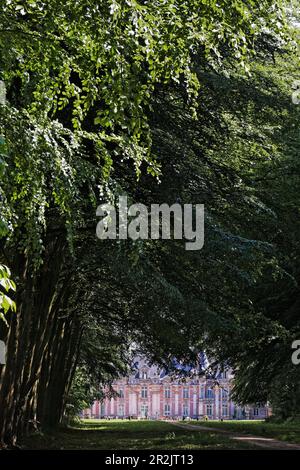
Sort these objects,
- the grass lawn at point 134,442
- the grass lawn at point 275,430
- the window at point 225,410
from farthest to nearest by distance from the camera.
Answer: the window at point 225,410
the grass lawn at point 275,430
the grass lawn at point 134,442

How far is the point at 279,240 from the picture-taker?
18.9 meters

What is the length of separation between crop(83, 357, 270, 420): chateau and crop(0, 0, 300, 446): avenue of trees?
85.5 meters

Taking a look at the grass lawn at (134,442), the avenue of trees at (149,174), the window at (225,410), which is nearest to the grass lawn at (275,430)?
the avenue of trees at (149,174)

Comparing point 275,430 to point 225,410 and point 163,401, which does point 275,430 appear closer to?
point 225,410

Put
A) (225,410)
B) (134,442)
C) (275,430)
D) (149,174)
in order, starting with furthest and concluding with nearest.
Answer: (225,410), (275,430), (134,442), (149,174)

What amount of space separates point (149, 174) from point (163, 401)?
108 metres

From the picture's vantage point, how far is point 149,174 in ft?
47.4

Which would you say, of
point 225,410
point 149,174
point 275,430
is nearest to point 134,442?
point 275,430

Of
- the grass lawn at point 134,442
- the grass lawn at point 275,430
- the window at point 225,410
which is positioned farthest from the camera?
the window at point 225,410

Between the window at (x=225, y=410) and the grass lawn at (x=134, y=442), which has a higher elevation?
the window at (x=225, y=410)

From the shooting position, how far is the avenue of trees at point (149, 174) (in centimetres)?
722

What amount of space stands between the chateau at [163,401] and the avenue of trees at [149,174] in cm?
8548

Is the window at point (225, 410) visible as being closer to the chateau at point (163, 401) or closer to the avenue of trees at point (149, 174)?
the chateau at point (163, 401)

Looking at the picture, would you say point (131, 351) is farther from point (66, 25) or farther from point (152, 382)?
point (152, 382)
